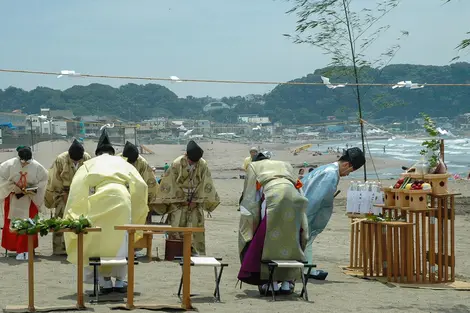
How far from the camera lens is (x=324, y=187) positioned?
11.1 metres

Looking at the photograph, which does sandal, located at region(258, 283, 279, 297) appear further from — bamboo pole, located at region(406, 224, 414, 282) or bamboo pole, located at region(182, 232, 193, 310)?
bamboo pole, located at region(406, 224, 414, 282)

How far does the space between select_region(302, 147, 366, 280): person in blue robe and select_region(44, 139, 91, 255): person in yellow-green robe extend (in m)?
3.72

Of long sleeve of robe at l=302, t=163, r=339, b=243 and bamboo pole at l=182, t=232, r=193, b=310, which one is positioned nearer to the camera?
bamboo pole at l=182, t=232, r=193, b=310

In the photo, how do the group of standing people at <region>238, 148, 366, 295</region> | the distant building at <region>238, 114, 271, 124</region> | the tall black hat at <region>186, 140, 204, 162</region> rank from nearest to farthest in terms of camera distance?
the group of standing people at <region>238, 148, 366, 295</region>, the tall black hat at <region>186, 140, 204, 162</region>, the distant building at <region>238, 114, 271, 124</region>

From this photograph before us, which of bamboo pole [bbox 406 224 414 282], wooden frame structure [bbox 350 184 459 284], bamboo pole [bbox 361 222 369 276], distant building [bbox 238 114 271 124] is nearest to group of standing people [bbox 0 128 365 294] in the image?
bamboo pole [bbox 361 222 369 276]

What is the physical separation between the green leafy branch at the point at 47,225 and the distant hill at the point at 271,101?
2874 inches

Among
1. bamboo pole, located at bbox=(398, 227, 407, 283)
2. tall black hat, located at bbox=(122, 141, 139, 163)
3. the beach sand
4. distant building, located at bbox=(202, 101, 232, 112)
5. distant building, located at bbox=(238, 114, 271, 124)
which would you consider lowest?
the beach sand

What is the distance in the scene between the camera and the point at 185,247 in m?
8.49

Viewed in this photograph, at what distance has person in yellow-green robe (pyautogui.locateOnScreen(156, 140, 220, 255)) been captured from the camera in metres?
13.1

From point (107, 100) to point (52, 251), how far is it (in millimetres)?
91001

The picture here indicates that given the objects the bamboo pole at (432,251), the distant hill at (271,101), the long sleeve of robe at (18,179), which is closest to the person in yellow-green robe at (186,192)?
the long sleeve of robe at (18,179)

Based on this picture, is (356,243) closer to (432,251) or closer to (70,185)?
(432,251)

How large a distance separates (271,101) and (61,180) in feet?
361

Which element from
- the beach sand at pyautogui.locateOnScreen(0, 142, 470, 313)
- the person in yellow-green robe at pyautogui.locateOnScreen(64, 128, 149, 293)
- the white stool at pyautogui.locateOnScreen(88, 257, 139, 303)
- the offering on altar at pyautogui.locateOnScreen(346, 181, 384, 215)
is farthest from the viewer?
the offering on altar at pyautogui.locateOnScreen(346, 181, 384, 215)
